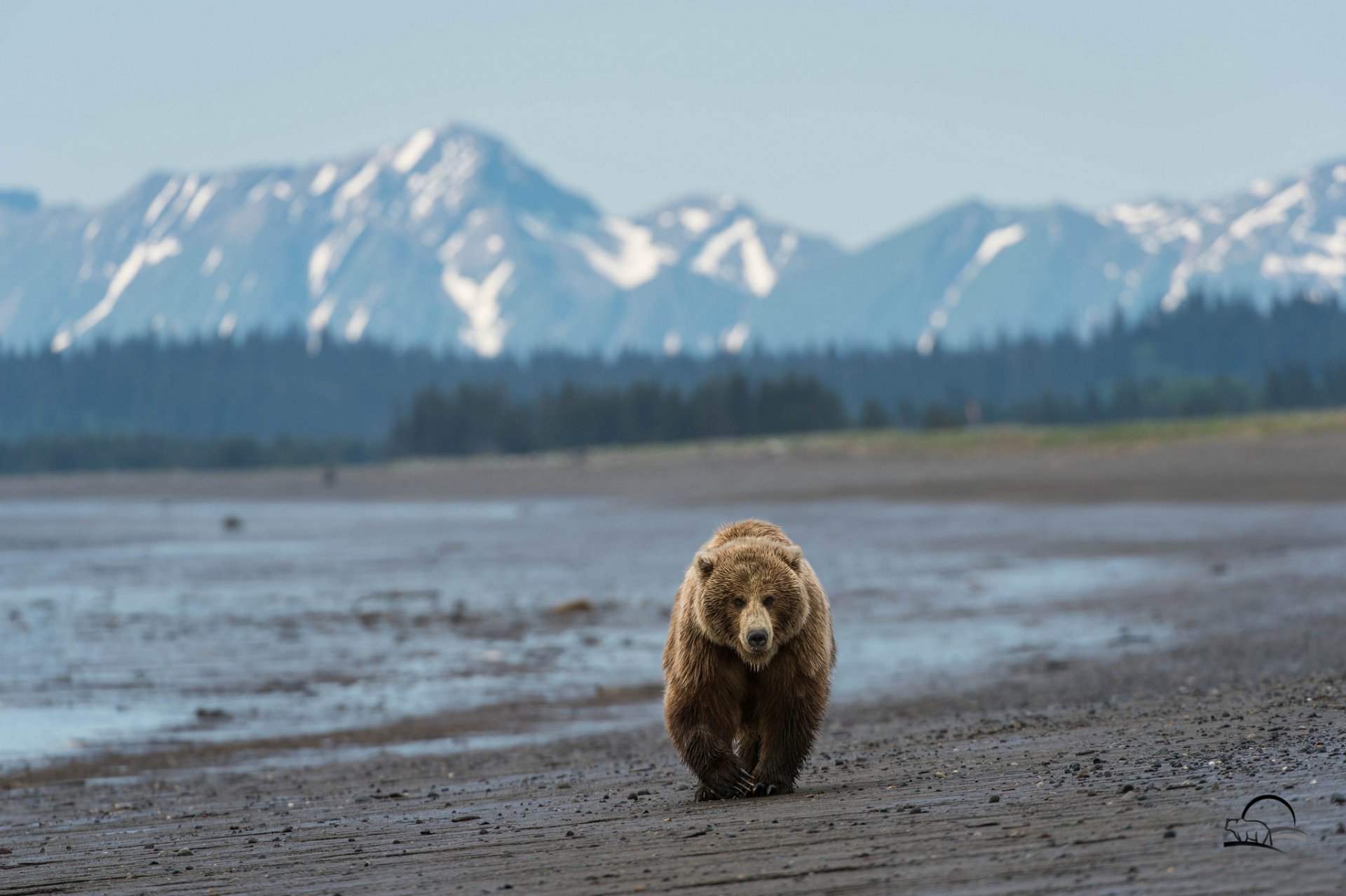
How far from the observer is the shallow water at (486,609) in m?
16.7

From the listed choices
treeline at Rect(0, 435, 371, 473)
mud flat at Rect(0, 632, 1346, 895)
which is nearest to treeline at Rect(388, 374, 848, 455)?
treeline at Rect(0, 435, 371, 473)

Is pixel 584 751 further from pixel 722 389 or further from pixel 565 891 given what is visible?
pixel 722 389

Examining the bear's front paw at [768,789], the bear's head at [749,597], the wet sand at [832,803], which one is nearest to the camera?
the wet sand at [832,803]

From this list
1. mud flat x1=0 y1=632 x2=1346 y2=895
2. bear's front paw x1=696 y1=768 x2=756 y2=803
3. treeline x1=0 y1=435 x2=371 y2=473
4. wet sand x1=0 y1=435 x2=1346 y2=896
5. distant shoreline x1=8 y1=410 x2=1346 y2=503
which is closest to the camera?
mud flat x1=0 y1=632 x2=1346 y2=895

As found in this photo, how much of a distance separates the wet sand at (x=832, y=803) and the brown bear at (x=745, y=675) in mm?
325

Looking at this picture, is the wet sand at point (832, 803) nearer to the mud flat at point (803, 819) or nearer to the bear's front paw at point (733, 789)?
the mud flat at point (803, 819)

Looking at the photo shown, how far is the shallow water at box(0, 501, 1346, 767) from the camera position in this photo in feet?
54.6

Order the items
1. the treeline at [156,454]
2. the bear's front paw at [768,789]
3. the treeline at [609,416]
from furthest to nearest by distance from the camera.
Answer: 1. the treeline at [156,454]
2. the treeline at [609,416]
3. the bear's front paw at [768,789]

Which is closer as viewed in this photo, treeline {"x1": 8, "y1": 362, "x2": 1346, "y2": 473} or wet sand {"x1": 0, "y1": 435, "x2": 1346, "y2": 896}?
wet sand {"x1": 0, "y1": 435, "x2": 1346, "y2": 896}

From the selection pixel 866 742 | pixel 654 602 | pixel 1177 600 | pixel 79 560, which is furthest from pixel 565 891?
pixel 79 560

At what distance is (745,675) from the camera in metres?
8.53

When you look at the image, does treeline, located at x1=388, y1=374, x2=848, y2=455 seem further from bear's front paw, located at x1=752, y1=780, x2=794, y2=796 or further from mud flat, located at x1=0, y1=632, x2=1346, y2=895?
bear's front paw, located at x1=752, y1=780, x2=794, y2=796

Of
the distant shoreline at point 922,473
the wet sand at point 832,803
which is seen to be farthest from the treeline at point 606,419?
the wet sand at point 832,803

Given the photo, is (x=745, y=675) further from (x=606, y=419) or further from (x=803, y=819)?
(x=606, y=419)
